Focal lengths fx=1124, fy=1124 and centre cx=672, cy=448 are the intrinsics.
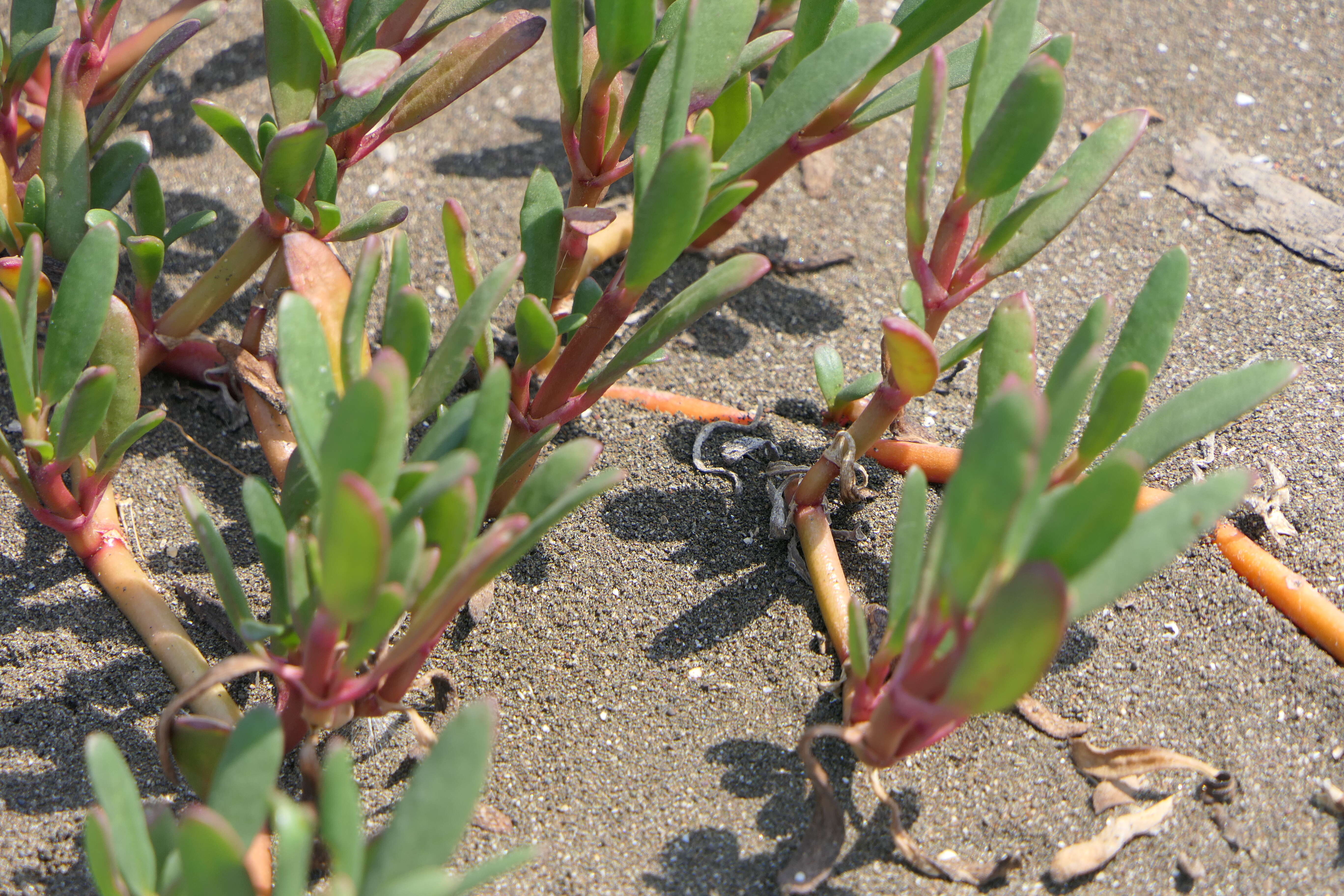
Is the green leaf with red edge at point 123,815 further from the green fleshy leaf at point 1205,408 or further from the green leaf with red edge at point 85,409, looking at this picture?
the green fleshy leaf at point 1205,408

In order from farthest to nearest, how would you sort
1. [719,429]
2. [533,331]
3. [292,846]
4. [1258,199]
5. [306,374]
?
1. [1258,199]
2. [719,429]
3. [533,331]
4. [306,374]
5. [292,846]

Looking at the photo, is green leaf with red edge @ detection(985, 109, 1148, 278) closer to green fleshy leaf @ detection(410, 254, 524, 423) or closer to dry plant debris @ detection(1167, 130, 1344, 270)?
green fleshy leaf @ detection(410, 254, 524, 423)

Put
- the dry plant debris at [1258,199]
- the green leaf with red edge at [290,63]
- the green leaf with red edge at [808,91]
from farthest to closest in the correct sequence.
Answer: the dry plant debris at [1258,199]
the green leaf with red edge at [290,63]
the green leaf with red edge at [808,91]

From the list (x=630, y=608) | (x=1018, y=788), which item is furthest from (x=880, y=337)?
(x=1018, y=788)

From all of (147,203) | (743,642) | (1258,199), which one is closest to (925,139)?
(743,642)

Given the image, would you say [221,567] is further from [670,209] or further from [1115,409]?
[1115,409]

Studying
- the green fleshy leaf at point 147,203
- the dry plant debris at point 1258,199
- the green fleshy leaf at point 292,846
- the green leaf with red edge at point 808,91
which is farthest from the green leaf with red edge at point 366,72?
the dry plant debris at point 1258,199

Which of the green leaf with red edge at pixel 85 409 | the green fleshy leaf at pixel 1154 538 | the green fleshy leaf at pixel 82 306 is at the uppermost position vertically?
the green fleshy leaf at pixel 82 306
